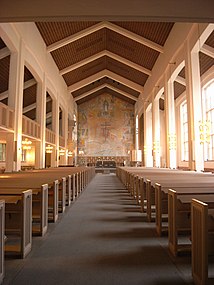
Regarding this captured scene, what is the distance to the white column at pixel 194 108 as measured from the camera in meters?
9.91

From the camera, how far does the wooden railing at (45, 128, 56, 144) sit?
49.0 feet

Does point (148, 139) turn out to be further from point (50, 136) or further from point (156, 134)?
point (50, 136)

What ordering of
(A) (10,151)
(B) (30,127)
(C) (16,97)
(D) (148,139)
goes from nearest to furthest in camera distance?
1. (A) (10,151)
2. (C) (16,97)
3. (B) (30,127)
4. (D) (148,139)

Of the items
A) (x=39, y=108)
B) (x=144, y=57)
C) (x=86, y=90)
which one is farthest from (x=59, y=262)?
(x=86, y=90)

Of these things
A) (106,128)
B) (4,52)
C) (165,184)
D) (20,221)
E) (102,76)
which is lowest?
(20,221)

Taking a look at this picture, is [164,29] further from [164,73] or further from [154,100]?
[154,100]

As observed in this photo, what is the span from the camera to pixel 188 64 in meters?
10.4

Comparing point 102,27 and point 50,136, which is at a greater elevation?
point 102,27

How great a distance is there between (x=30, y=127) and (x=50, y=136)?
4.00 m

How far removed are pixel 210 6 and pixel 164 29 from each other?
6.78 metres

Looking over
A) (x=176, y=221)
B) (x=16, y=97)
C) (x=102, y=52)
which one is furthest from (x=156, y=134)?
(x=176, y=221)

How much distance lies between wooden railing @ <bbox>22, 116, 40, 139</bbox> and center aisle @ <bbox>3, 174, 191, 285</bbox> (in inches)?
276

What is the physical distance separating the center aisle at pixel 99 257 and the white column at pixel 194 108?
590 centimetres

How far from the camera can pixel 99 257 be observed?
298cm
